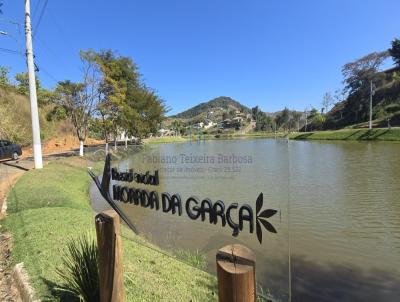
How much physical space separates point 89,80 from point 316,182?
18.0 meters

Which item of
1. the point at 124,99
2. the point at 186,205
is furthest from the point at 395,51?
the point at 186,205

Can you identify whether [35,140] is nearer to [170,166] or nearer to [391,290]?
[170,166]

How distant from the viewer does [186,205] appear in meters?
4.42

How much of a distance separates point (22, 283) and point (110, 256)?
6.82ft

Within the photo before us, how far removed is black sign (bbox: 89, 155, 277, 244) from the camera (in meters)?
3.56

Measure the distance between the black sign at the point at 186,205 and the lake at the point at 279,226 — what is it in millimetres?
89

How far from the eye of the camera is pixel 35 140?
14.4m

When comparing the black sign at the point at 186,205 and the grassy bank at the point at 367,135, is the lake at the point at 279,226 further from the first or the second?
the grassy bank at the point at 367,135

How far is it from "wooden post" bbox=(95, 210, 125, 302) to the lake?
147 cm

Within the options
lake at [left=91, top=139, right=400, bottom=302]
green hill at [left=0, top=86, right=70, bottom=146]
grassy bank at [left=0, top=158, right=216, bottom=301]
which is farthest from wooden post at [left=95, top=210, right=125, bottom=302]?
green hill at [left=0, top=86, right=70, bottom=146]

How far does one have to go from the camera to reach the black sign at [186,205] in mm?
3561

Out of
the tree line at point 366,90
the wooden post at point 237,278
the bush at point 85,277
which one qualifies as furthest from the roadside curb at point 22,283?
the tree line at point 366,90

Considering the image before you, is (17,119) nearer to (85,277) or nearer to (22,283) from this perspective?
(22,283)

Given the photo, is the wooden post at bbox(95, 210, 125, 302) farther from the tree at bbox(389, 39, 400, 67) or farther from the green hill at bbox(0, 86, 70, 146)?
the tree at bbox(389, 39, 400, 67)
